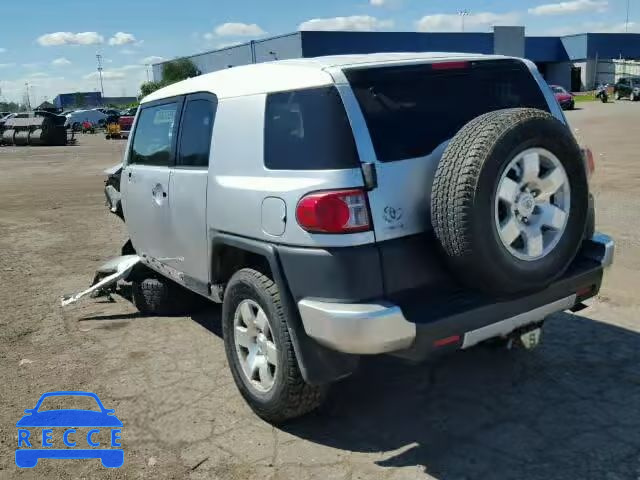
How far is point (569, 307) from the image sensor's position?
348cm

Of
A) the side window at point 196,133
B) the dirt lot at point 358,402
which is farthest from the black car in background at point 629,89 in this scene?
the side window at point 196,133

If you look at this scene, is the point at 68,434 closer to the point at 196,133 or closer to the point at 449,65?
the point at 196,133

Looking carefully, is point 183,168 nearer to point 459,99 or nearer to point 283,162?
point 283,162

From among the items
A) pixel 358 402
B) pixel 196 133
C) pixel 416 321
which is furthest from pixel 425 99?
pixel 358 402

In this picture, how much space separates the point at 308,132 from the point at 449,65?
881mm

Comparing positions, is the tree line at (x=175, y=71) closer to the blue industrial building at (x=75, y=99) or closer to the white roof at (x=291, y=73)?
the blue industrial building at (x=75, y=99)

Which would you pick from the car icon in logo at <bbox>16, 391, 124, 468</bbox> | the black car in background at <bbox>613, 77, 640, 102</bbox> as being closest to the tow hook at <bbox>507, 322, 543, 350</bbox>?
the car icon in logo at <bbox>16, 391, 124, 468</bbox>

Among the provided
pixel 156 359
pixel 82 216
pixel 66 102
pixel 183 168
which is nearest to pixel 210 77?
pixel 183 168

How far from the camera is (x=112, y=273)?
597cm

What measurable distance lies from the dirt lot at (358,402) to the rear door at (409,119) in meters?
1.16

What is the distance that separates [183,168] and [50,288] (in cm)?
333

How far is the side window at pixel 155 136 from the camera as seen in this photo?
14.6 ft

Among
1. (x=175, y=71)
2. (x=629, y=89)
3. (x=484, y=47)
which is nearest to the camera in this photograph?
(x=629, y=89)

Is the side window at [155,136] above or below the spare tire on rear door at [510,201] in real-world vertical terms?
above
